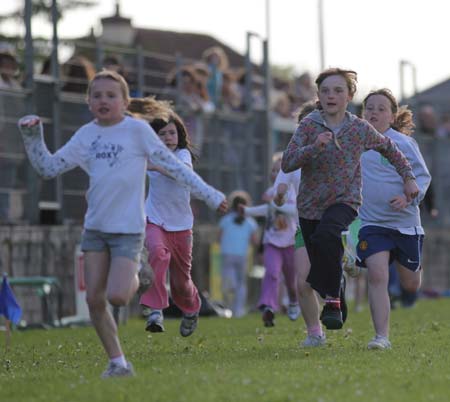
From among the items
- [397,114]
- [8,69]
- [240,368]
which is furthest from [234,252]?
[240,368]

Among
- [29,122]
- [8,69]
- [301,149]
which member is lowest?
[301,149]

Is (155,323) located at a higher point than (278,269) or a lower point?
lower

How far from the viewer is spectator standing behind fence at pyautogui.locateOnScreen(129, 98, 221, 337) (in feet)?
42.1

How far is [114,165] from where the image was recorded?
9648mm

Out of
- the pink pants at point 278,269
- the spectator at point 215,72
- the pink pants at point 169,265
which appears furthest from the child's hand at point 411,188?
the spectator at point 215,72

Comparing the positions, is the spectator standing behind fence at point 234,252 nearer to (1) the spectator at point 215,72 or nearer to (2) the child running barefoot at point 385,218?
(1) the spectator at point 215,72

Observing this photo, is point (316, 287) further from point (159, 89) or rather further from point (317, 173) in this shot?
point (159, 89)

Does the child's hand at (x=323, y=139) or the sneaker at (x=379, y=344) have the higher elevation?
the child's hand at (x=323, y=139)

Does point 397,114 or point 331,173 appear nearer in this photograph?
point 331,173

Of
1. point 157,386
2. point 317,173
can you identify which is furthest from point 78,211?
point 157,386

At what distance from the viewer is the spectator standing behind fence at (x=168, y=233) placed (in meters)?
12.8

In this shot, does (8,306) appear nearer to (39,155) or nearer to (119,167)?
(39,155)

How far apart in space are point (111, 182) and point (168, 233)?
338 cm

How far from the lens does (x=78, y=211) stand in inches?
851
